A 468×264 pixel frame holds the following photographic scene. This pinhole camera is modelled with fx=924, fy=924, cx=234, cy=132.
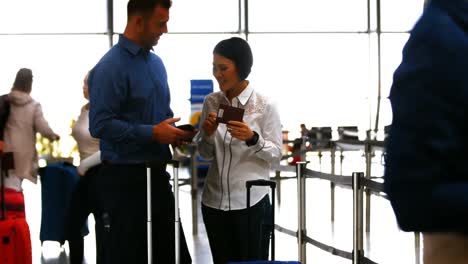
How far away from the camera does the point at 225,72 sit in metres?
4.27

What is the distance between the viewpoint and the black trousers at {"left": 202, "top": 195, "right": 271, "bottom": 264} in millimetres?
4277

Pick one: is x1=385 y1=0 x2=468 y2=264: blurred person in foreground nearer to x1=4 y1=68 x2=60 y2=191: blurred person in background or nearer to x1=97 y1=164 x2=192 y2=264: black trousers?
x1=97 y1=164 x2=192 y2=264: black trousers

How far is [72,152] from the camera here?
1791cm

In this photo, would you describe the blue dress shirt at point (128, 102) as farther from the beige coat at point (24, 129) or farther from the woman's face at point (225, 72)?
the beige coat at point (24, 129)

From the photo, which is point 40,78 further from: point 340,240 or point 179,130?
point 179,130

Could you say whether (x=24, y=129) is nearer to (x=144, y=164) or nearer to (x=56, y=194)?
(x=56, y=194)

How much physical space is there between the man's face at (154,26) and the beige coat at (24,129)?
149 inches

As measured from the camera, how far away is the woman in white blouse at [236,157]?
4.27m

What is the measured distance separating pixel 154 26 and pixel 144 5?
104mm

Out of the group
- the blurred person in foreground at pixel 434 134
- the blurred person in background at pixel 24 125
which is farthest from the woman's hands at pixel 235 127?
the blurred person in background at pixel 24 125

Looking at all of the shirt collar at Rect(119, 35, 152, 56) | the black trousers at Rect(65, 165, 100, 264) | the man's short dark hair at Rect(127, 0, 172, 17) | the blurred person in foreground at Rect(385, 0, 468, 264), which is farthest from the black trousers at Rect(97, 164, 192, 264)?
the blurred person in foreground at Rect(385, 0, 468, 264)

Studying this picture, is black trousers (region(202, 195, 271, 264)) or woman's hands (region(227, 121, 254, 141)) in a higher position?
woman's hands (region(227, 121, 254, 141))

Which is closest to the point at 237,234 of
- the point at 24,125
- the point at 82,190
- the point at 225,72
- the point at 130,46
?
the point at 225,72

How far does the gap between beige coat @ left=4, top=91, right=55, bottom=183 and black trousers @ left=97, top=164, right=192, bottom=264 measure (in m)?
3.58
